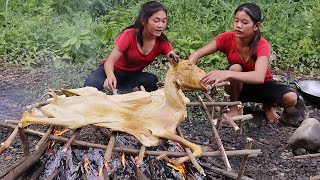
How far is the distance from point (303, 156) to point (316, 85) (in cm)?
164


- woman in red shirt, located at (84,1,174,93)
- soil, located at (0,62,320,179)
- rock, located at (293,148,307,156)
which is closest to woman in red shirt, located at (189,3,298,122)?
soil, located at (0,62,320,179)

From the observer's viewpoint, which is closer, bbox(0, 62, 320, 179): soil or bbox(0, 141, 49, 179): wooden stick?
bbox(0, 141, 49, 179): wooden stick

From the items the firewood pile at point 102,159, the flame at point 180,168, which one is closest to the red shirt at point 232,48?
the firewood pile at point 102,159

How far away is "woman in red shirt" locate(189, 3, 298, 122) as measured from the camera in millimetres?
4398

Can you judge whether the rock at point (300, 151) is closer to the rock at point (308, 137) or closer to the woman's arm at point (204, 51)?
the rock at point (308, 137)

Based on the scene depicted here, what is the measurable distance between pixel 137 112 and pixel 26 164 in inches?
27.8

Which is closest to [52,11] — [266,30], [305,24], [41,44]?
[41,44]

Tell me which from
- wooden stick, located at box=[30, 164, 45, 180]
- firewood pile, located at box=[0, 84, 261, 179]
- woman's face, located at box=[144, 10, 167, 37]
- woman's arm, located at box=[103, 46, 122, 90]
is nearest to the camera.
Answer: firewood pile, located at box=[0, 84, 261, 179]

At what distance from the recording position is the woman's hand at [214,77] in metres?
3.24

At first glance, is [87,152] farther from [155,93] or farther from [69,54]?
[69,54]

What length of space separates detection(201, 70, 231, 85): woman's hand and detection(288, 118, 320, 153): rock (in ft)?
2.53

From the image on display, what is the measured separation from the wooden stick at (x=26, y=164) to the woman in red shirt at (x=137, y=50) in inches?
46.8

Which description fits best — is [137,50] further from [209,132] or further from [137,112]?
[137,112]

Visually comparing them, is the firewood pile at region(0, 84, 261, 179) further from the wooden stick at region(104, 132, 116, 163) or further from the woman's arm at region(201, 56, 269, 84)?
the woman's arm at region(201, 56, 269, 84)
